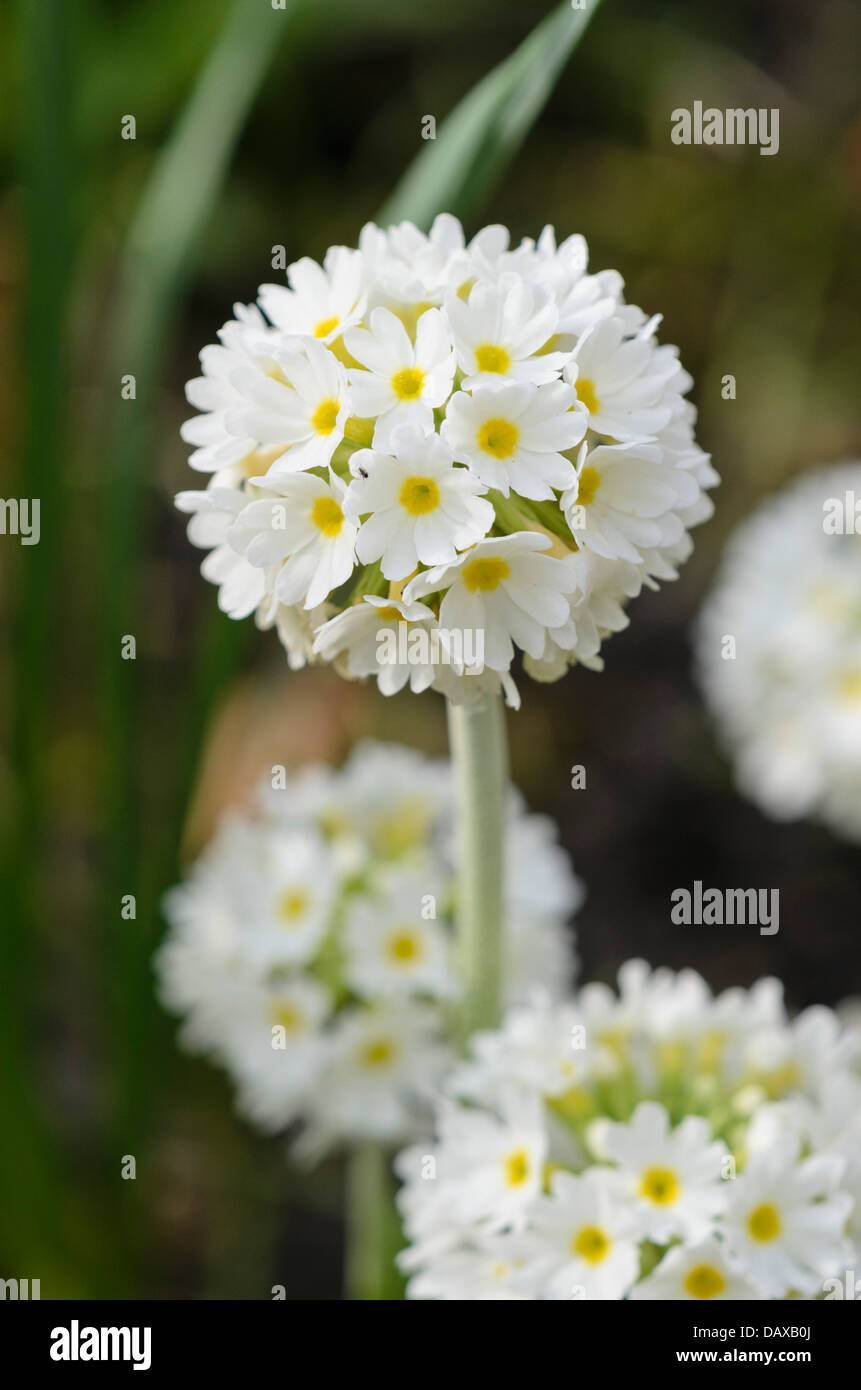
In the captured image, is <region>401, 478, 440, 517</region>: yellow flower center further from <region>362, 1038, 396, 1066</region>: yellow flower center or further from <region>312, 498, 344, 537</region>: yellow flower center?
<region>362, 1038, 396, 1066</region>: yellow flower center

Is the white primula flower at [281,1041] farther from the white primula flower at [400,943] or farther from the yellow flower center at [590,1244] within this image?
the yellow flower center at [590,1244]

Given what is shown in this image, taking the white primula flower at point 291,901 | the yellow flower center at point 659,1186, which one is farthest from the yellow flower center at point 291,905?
the yellow flower center at point 659,1186

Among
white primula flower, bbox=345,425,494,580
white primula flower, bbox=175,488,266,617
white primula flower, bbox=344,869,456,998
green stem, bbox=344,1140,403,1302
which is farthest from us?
green stem, bbox=344,1140,403,1302

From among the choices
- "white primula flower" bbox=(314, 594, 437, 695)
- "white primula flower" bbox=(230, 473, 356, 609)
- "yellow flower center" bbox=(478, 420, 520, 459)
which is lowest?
"white primula flower" bbox=(314, 594, 437, 695)

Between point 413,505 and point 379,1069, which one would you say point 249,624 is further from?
point 413,505

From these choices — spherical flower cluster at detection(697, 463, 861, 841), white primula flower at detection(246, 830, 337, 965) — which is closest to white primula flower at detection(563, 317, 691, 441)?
white primula flower at detection(246, 830, 337, 965)

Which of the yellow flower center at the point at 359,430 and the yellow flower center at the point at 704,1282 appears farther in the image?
the yellow flower center at the point at 704,1282
